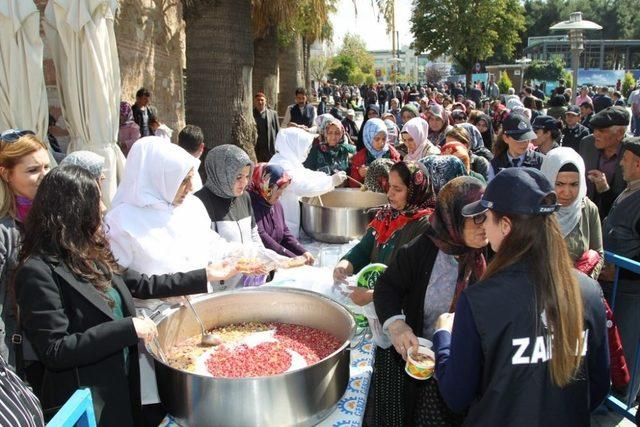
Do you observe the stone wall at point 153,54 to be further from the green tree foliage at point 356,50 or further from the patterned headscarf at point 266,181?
the green tree foliage at point 356,50

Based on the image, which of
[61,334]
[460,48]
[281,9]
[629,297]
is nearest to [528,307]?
[61,334]

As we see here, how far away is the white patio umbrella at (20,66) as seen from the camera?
11.8 feet

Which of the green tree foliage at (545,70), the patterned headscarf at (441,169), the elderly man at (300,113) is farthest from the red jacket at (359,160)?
the green tree foliage at (545,70)

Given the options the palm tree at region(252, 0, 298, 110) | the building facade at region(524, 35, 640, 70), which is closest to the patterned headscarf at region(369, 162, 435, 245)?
the palm tree at region(252, 0, 298, 110)

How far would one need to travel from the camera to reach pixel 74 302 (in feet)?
5.89

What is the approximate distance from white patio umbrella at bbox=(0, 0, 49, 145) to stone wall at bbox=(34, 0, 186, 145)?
1535 millimetres

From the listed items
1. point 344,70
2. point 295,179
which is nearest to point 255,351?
point 295,179

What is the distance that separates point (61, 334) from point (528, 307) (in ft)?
4.78

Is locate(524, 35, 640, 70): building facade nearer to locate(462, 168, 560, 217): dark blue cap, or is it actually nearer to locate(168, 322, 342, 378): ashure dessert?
locate(168, 322, 342, 378): ashure dessert

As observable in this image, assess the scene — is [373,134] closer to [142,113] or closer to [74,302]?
[142,113]

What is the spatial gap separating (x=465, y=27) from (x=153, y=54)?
84.2ft

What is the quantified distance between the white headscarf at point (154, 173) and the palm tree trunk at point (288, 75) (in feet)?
33.8

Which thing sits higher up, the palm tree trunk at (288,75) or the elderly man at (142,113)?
the palm tree trunk at (288,75)

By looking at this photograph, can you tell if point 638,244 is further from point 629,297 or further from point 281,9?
point 281,9
